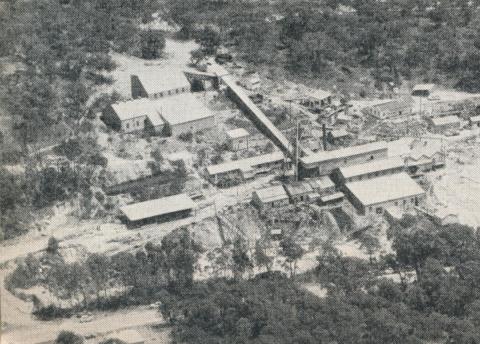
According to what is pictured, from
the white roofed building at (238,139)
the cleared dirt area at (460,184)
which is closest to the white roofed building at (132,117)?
the white roofed building at (238,139)

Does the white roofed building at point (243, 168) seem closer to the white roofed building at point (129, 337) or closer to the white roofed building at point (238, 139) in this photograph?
the white roofed building at point (238, 139)

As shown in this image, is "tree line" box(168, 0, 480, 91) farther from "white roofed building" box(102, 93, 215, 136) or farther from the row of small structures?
the row of small structures

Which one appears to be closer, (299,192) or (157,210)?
(157,210)

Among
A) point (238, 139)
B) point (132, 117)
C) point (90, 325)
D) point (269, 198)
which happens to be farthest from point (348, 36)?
point (90, 325)

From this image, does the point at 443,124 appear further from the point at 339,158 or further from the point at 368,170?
the point at 339,158

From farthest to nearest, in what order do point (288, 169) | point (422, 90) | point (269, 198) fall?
1. point (422, 90)
2. point (288, 169)
3. point (269, 198)

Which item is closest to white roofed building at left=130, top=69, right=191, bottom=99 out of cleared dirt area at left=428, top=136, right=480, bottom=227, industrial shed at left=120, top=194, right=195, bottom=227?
industrial shed at left=120, top=194, right=195, bottom=227

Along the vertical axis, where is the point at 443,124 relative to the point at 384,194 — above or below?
above
